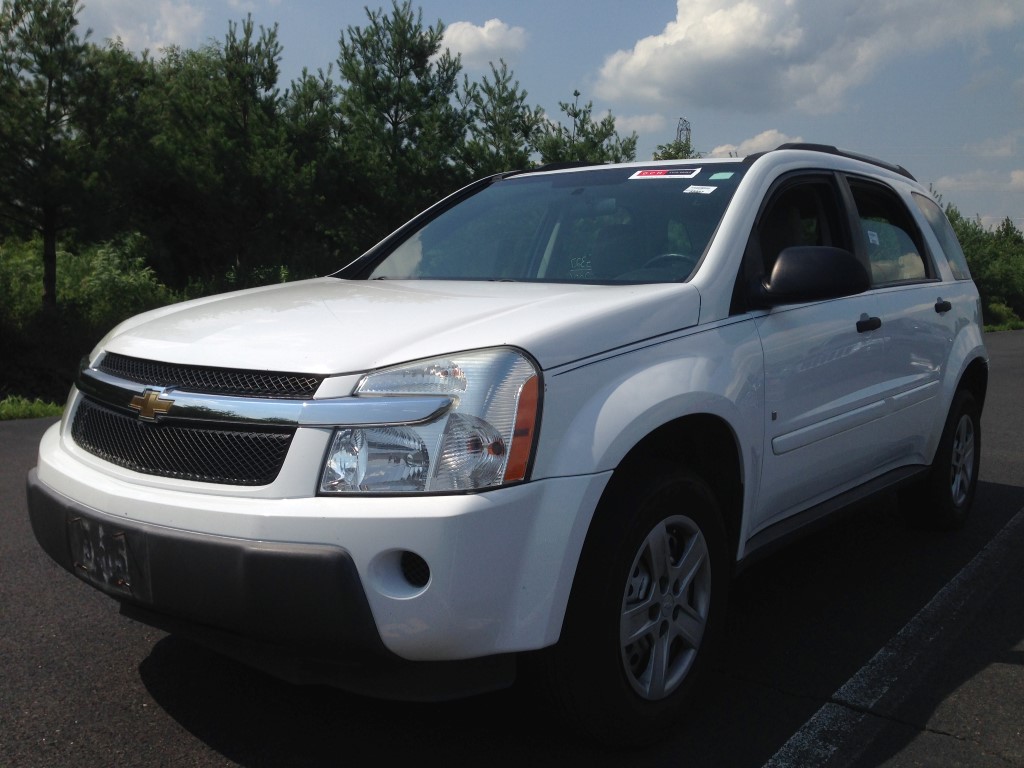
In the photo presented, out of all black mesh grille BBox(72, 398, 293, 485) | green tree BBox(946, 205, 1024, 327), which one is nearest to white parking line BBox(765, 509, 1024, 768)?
black mesh grille BBox(72, 398, 293, 485)

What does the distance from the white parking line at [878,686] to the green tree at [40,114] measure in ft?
47.1

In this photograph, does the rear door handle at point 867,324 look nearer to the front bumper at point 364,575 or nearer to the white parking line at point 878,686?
the white parking line at point 878,686

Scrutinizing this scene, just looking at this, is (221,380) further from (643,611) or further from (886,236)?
(886,236)

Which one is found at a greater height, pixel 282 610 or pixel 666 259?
pixel 666 259

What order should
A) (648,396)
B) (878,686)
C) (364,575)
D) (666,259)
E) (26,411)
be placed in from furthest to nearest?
(26,411)
(666,259)
(878,686)
(648,396)
(364,575)

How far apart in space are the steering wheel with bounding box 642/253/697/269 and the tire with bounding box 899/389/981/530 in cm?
224

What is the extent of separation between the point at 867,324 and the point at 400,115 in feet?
71.4

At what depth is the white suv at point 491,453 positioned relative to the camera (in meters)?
2.40

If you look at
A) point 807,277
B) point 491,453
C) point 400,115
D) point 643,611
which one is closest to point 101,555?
point 491,453

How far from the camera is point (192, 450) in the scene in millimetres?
2613

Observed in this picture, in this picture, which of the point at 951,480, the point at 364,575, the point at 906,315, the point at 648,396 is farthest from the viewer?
the point at 951,480

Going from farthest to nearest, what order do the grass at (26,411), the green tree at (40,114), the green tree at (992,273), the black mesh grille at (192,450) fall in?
the green tree at (992,273), the green tree at (40,114), the grass at (26,411), the black mesh grille at (192,450)

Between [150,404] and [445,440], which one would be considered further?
[150,404]

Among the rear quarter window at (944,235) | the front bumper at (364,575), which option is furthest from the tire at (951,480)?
the front bumper at (364,575)
